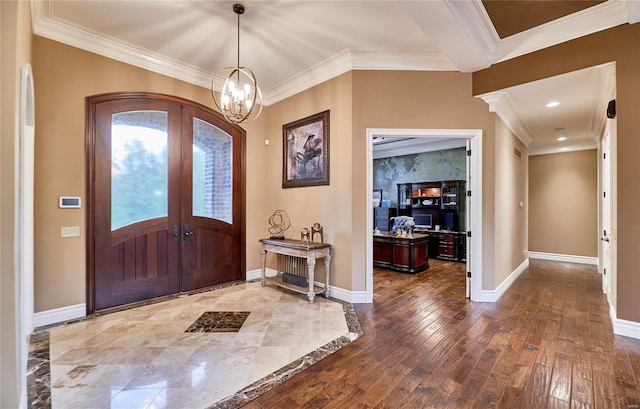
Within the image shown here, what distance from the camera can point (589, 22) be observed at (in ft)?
9.92

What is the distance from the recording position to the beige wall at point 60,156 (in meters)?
3.11

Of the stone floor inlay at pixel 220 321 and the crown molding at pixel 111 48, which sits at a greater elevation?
the crown molding at pixel 111 48

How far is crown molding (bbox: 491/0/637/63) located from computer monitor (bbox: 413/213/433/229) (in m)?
4.48

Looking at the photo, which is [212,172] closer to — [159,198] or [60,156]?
[159,198]

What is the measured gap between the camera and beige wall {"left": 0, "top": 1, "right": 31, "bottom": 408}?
5.10 ft

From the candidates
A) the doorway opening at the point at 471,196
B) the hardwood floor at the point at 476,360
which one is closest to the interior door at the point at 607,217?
the hardwood floor at the point at 476,360

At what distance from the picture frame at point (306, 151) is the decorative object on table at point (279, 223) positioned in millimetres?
502

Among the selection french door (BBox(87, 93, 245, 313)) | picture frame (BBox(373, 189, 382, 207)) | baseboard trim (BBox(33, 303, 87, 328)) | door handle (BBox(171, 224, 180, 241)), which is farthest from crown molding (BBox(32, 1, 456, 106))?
picture frame (BBox(373, 189, 382, 207))

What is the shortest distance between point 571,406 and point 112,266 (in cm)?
464

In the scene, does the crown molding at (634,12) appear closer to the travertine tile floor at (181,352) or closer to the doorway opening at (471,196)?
the doorway opening at (471,196)

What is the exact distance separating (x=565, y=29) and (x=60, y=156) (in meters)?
5.81

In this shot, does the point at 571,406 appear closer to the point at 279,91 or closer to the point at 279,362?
the point at 279,362

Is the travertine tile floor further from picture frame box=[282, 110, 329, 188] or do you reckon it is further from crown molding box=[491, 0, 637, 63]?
crown molding box=[491, 0, 637, 63]

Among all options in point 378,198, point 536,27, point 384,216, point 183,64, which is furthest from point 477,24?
point 378,198
